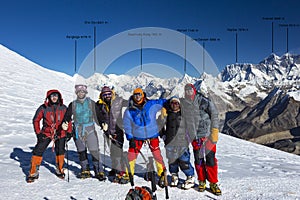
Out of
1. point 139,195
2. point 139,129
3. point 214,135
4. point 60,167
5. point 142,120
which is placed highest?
point 142,120

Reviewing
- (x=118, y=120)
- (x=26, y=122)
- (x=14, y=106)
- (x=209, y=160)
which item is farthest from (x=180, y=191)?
(x=14, y=106)

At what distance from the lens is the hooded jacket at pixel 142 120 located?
5.56 metres

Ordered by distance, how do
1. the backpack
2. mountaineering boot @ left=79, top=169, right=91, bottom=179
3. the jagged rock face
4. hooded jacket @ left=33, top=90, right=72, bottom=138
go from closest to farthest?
the backpack
hooded jacket @ left=33, top=90, right=72, bottom=138
mountaineering boot @ left=79, top=169, right=91, bottom=179
the jagged rock face

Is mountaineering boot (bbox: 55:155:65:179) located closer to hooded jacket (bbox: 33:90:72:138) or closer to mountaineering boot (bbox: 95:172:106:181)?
hooded jacket (bbox: 33:90:72:138)

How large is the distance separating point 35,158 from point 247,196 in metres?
4.93

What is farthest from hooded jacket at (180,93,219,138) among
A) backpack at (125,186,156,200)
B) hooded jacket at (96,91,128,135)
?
backpack at (125,186,156,200)

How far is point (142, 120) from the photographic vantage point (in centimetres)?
558

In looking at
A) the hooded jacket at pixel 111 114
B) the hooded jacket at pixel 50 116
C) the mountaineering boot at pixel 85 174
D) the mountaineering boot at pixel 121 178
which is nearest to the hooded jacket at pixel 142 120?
the hooded jacket at pixel 111 114

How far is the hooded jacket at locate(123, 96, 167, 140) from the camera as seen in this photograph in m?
5.56

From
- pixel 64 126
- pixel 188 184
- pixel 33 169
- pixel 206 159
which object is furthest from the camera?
pixel 33 169

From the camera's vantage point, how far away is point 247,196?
5.71m

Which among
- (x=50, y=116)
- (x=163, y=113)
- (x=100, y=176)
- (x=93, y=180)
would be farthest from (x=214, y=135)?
(x=50, y=116)

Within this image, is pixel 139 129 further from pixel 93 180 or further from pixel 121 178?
pixel 93 180

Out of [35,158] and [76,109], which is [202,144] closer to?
[76,109]
